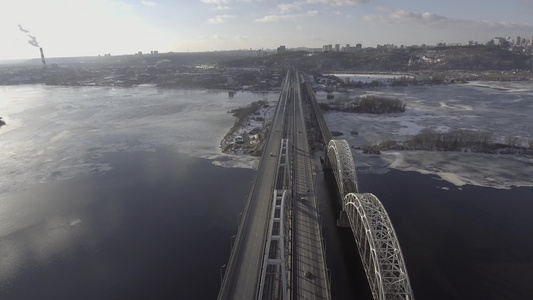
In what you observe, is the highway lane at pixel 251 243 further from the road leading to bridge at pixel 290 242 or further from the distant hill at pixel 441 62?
the distant hill at pixel 441 62

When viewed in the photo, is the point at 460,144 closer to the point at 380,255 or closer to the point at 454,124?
the point at 454,124

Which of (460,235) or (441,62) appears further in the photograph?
(441,62)

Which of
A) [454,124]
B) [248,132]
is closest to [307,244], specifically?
[248,132]

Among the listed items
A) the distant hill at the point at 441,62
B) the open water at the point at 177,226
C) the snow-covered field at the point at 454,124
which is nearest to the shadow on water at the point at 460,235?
the open water at the point at 177,226

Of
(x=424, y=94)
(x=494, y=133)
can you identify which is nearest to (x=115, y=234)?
(x=494, y=133)

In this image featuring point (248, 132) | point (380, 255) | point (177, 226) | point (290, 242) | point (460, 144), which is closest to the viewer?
point (380, 255)
